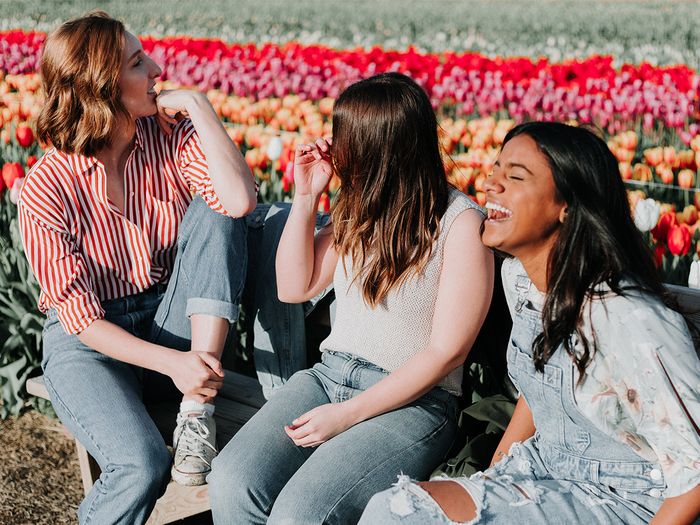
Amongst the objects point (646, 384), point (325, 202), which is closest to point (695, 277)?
point (646, 384)

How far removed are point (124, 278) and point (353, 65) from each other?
5.44 meters

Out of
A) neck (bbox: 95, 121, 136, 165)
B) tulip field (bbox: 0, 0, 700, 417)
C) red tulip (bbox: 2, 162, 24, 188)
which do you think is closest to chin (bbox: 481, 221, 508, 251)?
tulip field (bbox: 0, 0, 700, 417)

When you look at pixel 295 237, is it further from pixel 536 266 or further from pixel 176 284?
pixel 536 266

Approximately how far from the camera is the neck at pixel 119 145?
2.73 m

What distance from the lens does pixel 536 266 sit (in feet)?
6.51

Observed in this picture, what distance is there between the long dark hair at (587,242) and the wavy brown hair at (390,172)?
498 millimetres

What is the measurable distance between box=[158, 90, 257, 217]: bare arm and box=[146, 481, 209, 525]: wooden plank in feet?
2.57

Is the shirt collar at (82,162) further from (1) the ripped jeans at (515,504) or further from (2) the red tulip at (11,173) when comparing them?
(2) the red tulip at (11,173)

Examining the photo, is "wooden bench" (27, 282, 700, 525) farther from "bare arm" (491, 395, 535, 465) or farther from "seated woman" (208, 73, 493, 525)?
"bare arm" (491, 395, 535, 465)

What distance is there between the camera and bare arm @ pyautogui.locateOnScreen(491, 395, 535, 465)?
218 centimetres

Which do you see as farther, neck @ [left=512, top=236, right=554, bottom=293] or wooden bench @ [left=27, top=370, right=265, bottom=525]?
wooden bench @ [left=27, top=370, right=265, bottom=525]

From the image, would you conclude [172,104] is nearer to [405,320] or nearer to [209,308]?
[209,308]

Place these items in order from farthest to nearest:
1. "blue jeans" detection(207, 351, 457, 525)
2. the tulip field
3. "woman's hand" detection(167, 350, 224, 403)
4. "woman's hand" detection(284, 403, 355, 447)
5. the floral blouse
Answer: the tulip field, "woman's hand" detection(167, 350, 224, 403), "woman's hand" detection(284, 403, 355, 447), "blue jeans" detection(207, 351, 457, 525), the floral blouse

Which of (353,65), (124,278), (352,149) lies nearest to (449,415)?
(352,149)
